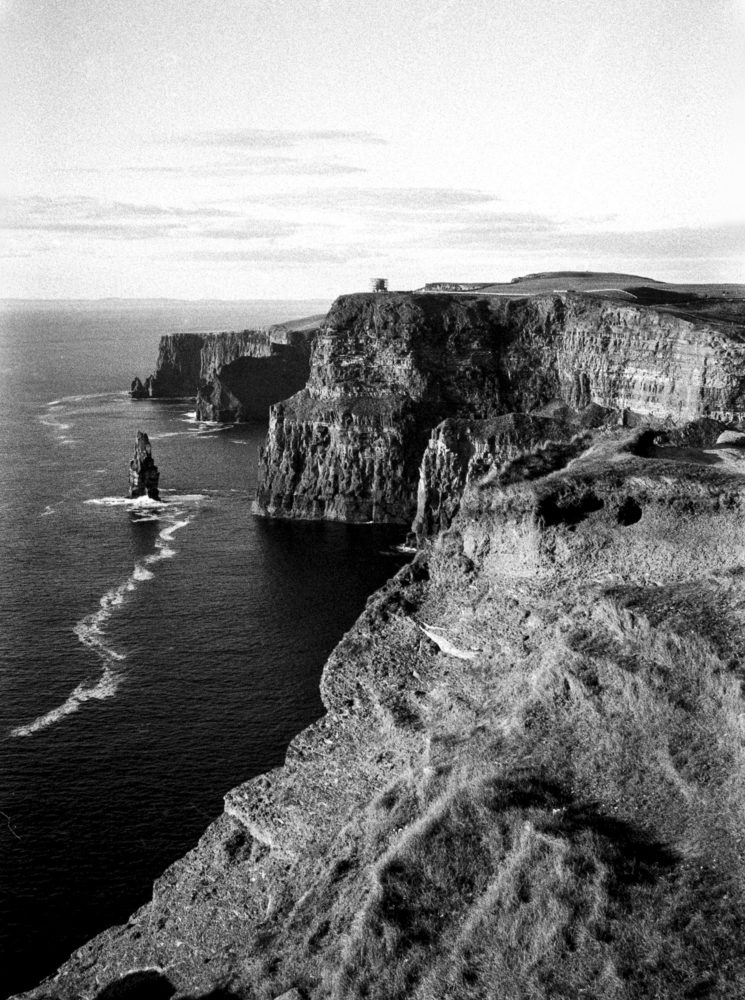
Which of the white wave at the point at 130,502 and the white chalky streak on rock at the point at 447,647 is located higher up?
the white chalky streak on rock at the point at 447,647

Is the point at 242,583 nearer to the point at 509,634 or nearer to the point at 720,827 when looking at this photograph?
the point at 509,634

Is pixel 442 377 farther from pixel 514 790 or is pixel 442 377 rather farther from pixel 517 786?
pixel 514 790

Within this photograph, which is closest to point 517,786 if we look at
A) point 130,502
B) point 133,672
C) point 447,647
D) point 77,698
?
point 447,647

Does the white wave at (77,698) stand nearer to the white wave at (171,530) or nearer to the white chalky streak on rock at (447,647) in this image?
the white chalky streak on rock at (447,647)

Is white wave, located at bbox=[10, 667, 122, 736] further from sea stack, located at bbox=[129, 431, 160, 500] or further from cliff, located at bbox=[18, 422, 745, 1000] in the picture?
sea stack, located at bbox=[129, 431, 160, 500]

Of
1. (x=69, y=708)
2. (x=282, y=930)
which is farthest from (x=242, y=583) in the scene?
(x=282, y=930)

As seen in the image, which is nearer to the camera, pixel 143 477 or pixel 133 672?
pixel 133 672

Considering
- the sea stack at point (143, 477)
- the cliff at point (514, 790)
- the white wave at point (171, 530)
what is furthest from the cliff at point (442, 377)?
the cliff at point (514, 790)
